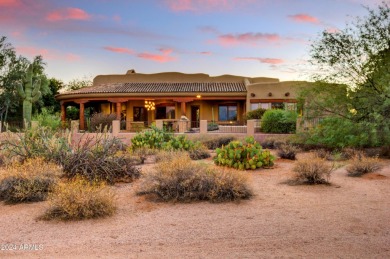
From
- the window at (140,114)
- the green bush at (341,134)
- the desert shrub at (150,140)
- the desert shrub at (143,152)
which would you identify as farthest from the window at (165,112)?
the desert shrub at (143,152)

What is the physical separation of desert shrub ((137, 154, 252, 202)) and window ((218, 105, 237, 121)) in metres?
25.4

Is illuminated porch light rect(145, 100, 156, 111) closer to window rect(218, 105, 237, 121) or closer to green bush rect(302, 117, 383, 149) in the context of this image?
window rect(218, 105, 237, 121)

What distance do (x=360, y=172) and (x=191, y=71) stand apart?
86.7 ft

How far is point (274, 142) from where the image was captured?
1995cm

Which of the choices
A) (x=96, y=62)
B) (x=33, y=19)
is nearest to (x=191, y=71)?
(x=96, y=62)

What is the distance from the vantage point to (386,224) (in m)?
7.17

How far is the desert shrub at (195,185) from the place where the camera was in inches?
348

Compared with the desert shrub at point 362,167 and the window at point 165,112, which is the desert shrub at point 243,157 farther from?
the window at point 165,112

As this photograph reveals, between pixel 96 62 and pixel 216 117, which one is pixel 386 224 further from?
pixel 216 117

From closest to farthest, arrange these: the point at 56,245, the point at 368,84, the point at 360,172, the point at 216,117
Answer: the point at 56,245 → the point at 360,172 → the point at 368,84 → the point at 216,117

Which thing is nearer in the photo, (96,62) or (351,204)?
(351,204)

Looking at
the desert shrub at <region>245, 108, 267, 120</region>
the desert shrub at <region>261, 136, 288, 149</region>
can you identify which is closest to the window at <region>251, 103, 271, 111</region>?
the desert shrub at <region>245, 108, 267, 120</region>

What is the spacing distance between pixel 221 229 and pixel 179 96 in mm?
25483

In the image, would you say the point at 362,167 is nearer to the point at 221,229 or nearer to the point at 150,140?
the point at 221,229
